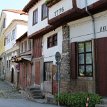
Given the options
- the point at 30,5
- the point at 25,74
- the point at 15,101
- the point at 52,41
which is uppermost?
the point at 30,5

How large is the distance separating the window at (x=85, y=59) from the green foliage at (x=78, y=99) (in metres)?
1.63

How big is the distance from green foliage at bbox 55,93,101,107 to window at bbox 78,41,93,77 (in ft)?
5.34

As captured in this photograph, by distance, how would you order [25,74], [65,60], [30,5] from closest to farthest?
[65,60]
[30,5]
[25,74]

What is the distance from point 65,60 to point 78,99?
412 cm

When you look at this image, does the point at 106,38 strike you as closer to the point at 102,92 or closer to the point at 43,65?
the point at 102,92

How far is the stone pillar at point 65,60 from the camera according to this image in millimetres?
18653

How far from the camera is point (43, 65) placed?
77.7 ft

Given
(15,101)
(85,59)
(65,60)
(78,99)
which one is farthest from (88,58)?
(15,101)

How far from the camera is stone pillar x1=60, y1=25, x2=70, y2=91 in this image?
734 inches

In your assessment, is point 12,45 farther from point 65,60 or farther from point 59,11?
point 59,11

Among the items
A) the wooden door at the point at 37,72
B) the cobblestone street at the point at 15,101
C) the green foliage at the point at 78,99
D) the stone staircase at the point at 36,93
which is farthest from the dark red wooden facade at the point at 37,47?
the green foliage at the point at 78,99

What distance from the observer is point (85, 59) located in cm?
1714

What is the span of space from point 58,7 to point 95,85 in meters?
5.13

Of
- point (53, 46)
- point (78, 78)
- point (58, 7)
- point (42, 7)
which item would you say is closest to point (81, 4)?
point (58, 7)
